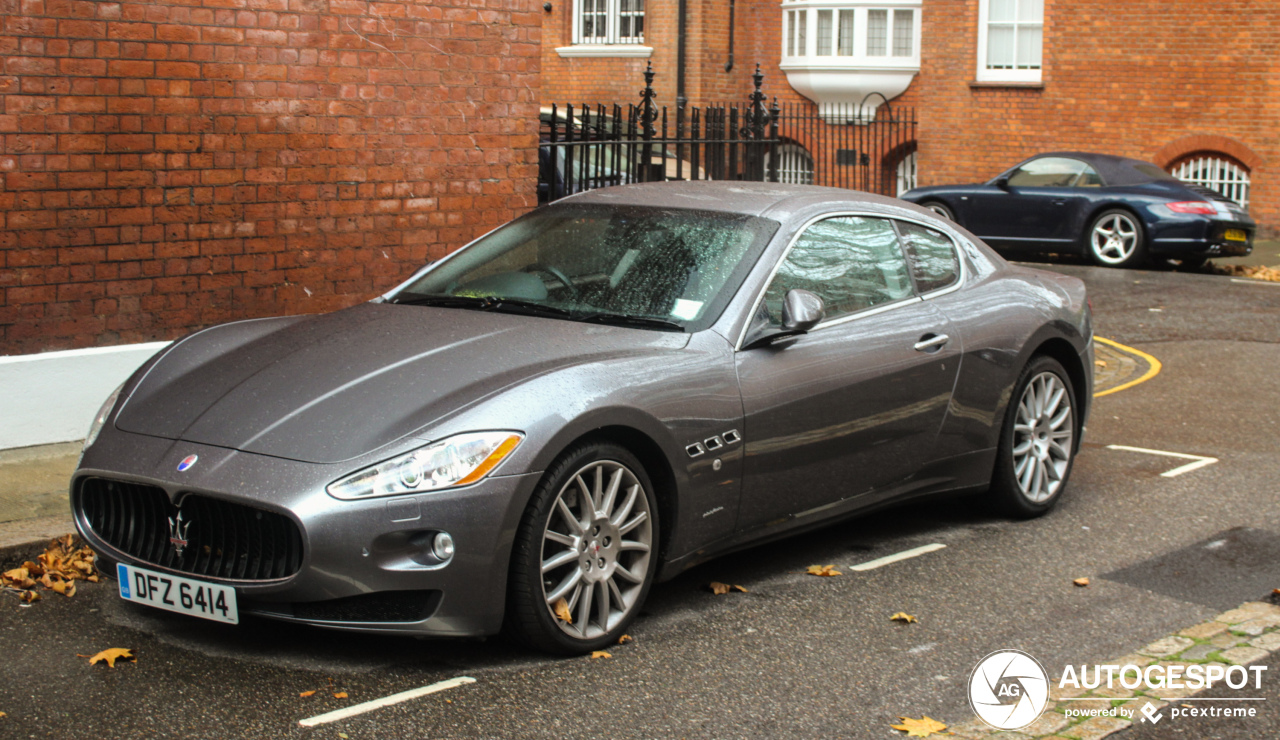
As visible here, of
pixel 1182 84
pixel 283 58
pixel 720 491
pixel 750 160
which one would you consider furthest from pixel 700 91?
pixel 720 491

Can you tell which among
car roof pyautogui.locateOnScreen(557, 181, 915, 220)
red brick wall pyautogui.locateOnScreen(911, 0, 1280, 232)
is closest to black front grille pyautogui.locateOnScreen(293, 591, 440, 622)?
car roof pyautogui.locateOnScreen(557, 181, 915, 220)

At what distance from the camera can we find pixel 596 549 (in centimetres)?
468

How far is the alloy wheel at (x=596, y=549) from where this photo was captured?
4.57 m

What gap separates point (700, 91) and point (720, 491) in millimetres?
23944

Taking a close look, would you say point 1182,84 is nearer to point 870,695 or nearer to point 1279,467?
point 1279,467

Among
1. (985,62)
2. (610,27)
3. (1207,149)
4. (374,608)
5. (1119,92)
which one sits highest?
(610,27)

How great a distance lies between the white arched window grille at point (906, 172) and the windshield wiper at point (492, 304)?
22534 mm

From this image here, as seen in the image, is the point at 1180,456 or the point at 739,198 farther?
the point at 1180,456

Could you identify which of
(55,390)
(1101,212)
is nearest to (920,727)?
(55,390)

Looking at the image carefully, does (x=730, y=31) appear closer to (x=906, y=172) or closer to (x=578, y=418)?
(x=906, y=172)

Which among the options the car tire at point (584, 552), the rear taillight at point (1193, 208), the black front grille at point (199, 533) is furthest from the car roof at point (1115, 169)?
the black front grille at point (199, 533)

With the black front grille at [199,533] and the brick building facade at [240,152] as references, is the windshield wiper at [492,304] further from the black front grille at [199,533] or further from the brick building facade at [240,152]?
the brick building facade at [240,152]

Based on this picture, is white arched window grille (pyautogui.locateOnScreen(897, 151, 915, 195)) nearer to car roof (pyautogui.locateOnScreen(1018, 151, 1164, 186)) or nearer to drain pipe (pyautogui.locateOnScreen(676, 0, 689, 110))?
drain pipe (pyautogui.locateOnScreen(676, 0, 689, 110))

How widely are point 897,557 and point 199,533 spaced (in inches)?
117
